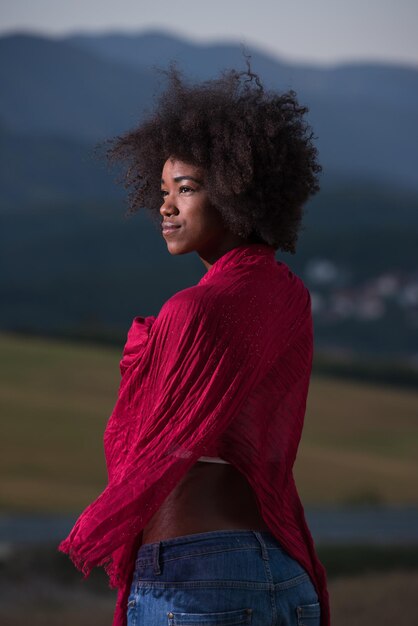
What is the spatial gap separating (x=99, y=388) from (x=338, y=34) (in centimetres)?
234

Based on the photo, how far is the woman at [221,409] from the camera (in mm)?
1591

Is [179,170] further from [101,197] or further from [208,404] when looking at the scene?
[101,197]

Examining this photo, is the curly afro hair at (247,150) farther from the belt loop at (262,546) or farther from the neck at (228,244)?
the belt loop at (262,546)

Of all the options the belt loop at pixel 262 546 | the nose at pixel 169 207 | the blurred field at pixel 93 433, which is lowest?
the blurred field at pixel 93 433

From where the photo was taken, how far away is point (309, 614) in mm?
1689

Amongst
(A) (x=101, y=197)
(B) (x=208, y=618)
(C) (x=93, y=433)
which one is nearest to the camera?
(B) (x=208, y=618)

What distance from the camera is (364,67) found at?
655 cm

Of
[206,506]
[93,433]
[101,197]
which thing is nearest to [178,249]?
[206,506]

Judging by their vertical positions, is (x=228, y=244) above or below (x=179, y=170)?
below

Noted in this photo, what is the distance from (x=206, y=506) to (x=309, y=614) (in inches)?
9.6

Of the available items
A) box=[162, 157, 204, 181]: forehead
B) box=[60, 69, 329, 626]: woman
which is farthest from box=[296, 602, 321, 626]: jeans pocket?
box=[162, 157, 204, 181]: forehead

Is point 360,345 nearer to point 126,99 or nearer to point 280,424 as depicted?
point 126,99

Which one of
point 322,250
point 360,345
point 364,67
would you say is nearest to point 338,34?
point 364,67

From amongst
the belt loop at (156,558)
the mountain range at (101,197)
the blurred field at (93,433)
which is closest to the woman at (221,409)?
the belt loop at (156,558)
